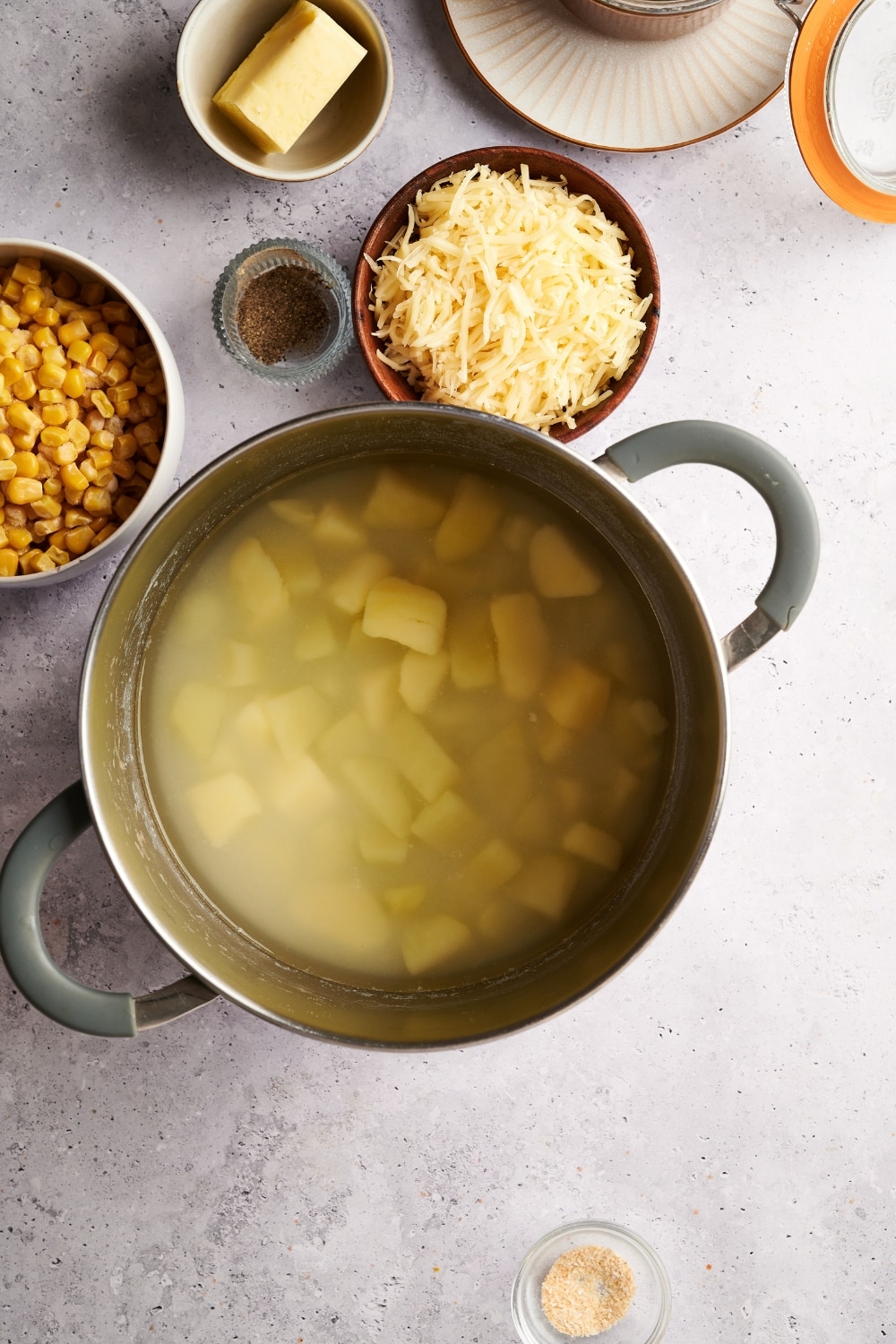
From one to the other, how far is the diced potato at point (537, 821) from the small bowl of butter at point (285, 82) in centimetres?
97

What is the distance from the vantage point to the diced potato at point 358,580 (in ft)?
4.54

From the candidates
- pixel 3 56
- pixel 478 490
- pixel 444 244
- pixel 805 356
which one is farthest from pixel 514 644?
pixel 3 56

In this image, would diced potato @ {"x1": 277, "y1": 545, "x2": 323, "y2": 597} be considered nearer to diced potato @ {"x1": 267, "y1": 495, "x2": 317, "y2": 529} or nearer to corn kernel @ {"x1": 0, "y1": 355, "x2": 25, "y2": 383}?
diced potato @ {"x1": 267, "y1": 495, "x2": 317, "y2": 529}

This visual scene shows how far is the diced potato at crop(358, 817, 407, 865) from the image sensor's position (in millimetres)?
1387

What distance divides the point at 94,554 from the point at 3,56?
2.74ft

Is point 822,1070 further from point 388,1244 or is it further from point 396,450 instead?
point 396,450

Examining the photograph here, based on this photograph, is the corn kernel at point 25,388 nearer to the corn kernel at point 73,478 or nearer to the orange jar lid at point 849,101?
the corn kernel at point 73,478

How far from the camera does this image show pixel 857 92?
1470 mm

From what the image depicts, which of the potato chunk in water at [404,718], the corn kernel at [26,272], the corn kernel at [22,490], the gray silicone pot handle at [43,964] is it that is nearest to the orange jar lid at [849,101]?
the potato chunk in water at [404,718]

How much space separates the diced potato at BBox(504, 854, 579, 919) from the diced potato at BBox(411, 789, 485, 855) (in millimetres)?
86

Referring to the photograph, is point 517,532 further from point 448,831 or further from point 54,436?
point 54,436

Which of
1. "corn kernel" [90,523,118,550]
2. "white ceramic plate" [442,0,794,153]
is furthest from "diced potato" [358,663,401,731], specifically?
"white ceramic plate" [442,0,794,153]

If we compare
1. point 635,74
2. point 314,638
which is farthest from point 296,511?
point 635,74

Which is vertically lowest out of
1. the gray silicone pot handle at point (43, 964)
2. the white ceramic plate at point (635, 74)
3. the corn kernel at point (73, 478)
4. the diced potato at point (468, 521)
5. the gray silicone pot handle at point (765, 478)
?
the gray silicone pot handle at point (43, 964)
